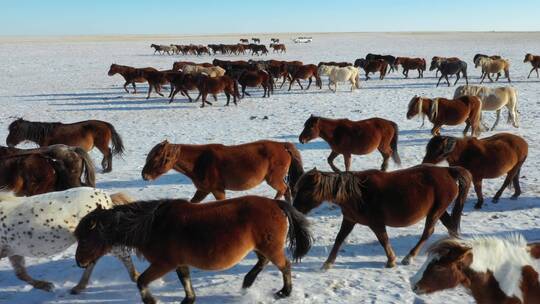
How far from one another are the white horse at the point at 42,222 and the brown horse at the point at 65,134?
11.8 ft

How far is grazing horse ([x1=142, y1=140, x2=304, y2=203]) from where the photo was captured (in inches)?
221

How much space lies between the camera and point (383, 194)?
4.48 meters

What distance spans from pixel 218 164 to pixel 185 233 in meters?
2.07

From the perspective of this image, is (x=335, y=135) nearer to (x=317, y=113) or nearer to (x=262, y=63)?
(x=317, y=113)

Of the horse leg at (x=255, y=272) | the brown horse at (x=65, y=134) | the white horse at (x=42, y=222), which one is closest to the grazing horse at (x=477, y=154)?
the horse leg at (x=255, y=272)

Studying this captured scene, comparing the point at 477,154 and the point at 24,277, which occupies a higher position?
the point at 477,154

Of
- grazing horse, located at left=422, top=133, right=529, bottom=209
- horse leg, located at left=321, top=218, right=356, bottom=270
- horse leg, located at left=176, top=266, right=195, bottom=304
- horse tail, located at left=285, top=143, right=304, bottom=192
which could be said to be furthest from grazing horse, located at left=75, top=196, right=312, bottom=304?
grazing horse, located at left=422, top=133, right=529, bottom=209

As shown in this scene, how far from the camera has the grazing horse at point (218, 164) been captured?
18.4 ft

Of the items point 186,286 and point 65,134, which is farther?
point 65,134

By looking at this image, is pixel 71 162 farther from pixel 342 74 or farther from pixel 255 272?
pixel 342 74

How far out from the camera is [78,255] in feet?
12.4

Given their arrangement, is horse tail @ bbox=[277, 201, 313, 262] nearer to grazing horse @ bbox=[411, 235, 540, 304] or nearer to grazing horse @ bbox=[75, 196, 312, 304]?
grazing horse @ bbox=[75, 196, 312, 304]

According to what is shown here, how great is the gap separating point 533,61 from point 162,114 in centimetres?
1909

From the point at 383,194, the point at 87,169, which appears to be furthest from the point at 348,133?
the point at 87,169
